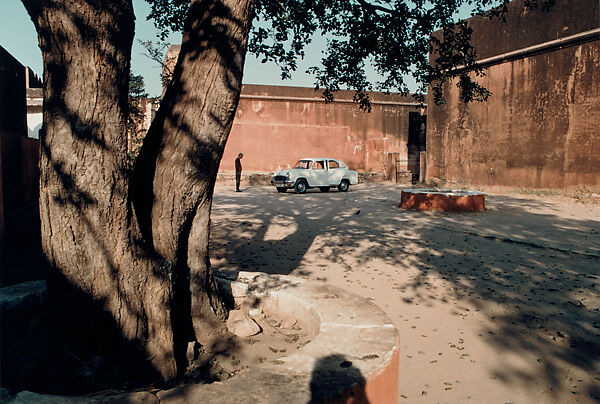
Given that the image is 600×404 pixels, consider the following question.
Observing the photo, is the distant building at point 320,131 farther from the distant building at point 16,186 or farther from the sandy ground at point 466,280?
the distant building at point 16,186

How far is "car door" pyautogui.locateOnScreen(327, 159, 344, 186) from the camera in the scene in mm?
19000

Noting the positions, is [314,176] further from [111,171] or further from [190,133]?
[111,171]

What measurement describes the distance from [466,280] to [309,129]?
18858 mm

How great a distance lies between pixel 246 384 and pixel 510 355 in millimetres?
2452

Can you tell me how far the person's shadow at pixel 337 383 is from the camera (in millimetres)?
1662

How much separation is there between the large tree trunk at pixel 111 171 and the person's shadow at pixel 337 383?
836 millimetres

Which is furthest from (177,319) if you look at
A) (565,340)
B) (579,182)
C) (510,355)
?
(579,182)

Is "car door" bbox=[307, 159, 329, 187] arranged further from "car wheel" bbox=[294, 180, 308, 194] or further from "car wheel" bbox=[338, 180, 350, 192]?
"car wheel" bbox=[338, 180, 350, 192]

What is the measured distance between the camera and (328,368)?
6.15ft

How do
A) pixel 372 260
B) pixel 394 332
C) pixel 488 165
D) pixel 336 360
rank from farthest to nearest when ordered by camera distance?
pixel 488 165, pixel 372 260, pixel 394 332, pixel 336 360

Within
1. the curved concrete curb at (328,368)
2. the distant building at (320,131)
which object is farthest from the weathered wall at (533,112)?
the curved concrete curb at (328,368)

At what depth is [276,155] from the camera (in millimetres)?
22875

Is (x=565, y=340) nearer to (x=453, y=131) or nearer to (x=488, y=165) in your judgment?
(x=488, y=165)

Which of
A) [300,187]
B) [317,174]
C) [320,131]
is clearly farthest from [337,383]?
[320,131]
